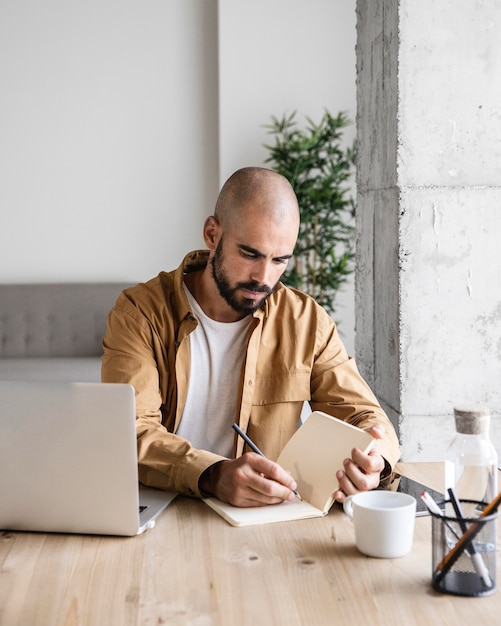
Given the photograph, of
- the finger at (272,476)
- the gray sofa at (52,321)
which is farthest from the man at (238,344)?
the gray sofa at (52,321)

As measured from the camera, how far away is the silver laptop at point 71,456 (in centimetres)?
115

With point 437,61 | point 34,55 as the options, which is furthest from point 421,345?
point 34,55

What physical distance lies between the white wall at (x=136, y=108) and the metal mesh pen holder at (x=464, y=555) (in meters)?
4.12

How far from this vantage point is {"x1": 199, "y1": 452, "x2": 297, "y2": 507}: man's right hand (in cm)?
129

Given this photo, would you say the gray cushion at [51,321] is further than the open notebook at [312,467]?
Yes

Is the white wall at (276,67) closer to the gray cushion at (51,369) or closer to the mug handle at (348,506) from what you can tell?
the gray cushion at (51,369)

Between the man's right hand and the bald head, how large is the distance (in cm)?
58

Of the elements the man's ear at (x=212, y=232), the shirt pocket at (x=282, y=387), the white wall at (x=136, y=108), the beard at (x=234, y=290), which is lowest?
the shirt pocket at (x=282, y=387)

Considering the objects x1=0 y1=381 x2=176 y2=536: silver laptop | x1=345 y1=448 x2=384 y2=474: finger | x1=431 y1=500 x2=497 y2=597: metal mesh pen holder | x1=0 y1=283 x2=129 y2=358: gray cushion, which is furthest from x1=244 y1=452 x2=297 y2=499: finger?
x1=0 y1=283 x2=129 y2=358: gray cushion

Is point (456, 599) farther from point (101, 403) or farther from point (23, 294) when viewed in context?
point (23, 294)

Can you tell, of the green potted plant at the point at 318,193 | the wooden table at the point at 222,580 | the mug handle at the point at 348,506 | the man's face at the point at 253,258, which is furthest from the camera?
the green potted plant at the point at 318,193

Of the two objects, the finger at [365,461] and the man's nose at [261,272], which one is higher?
the man's nose at [261,272]

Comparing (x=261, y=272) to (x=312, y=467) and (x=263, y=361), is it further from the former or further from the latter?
(x=312, y=467)

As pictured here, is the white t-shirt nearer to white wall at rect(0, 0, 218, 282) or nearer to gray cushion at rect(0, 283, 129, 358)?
gray cushion at rect(0, 283, 129, 358)
